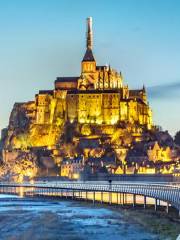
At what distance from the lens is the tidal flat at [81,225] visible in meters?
41.5

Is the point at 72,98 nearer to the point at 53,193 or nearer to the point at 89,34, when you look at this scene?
the point at 89,34

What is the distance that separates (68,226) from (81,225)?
3.24 feet

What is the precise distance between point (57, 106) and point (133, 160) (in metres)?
28.3

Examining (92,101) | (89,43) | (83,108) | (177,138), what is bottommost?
(177,138)

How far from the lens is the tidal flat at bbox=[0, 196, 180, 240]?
4147cm

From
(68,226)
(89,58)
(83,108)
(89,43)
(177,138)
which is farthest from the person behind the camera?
(89,43)

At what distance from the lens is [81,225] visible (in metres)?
49.2

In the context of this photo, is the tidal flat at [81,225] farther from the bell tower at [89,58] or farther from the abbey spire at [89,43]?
the abbey spire at [89,43]

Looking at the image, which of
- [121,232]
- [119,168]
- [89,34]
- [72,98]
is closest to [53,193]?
[119,168]

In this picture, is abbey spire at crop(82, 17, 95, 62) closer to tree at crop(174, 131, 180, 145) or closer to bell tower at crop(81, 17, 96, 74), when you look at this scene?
bell tower at crop(81, 17, 96, 74)

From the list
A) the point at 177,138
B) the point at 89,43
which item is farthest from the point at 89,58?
the point at 177,138

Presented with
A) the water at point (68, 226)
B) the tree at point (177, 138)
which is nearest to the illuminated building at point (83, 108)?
the tree at point (177, 138)

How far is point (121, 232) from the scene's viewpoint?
43.6 m

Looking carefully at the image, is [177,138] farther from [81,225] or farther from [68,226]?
[68,226]
